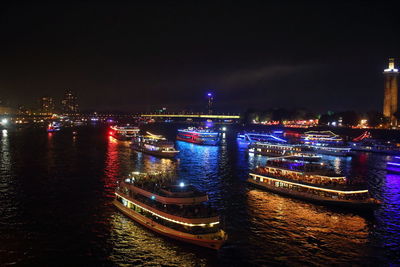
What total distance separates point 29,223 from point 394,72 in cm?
17100

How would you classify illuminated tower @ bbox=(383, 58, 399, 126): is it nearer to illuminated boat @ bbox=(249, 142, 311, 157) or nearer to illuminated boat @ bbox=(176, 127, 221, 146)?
illuminated boat @ bbox=(176, 127, 221, 146)

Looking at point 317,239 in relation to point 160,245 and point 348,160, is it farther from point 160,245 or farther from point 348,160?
point 348,160

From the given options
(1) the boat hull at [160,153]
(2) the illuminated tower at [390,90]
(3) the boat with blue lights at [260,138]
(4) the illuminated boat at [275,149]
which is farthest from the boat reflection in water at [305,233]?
(2) the illuminated tower at [390,90]

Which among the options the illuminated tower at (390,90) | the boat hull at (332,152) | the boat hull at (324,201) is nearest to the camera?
the boat hull at (324,201)

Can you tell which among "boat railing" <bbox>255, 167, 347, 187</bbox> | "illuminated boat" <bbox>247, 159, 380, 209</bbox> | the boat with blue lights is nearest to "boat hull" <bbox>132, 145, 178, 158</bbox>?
"illuminated boat" <bbox>247, 159, 380, 209</bbox>

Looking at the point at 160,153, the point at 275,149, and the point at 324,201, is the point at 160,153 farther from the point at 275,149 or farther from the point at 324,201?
the point at 324,201

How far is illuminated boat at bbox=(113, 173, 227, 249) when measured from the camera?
2636cm

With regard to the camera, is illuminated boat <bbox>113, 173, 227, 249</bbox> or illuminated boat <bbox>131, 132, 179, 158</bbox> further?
illuminated boat <bbox>131, 132, 179, 158</bbox>

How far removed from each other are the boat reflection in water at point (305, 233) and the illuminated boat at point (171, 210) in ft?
14.1

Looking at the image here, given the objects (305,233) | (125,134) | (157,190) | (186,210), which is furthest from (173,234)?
(125,134)

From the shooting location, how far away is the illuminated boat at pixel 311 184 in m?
37.5

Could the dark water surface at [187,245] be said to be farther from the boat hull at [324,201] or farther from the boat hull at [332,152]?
the boat hull at [332,152]

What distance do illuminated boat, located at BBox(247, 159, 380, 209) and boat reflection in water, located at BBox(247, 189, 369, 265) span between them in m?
1.88

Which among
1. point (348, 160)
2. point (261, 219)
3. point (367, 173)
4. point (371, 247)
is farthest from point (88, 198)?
point (348, 160)
